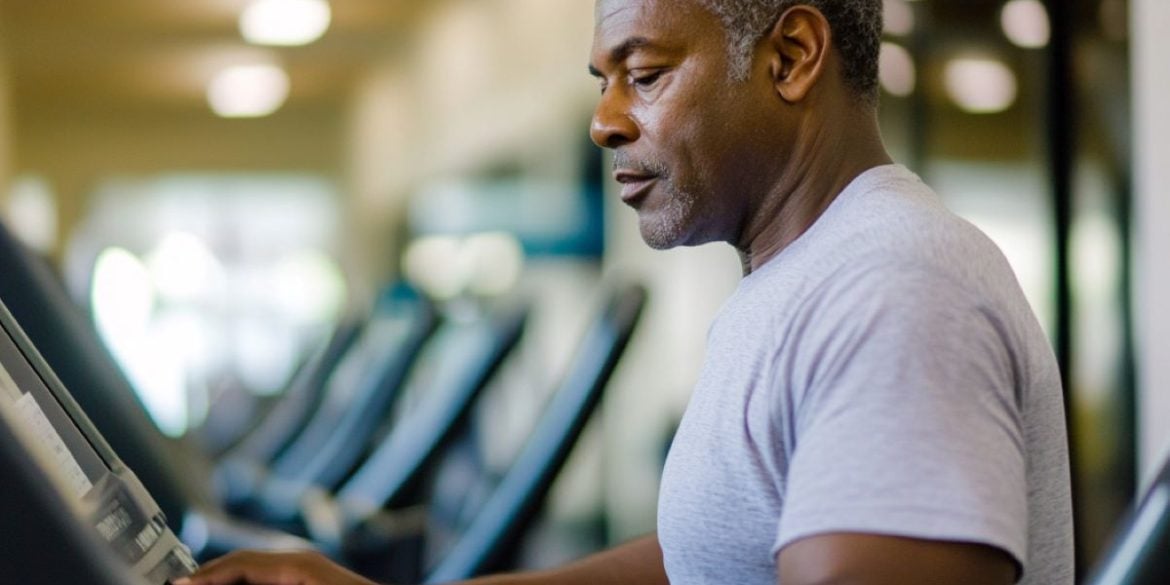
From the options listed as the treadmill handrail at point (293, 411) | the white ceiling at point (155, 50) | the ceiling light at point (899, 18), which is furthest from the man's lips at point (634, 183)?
the white ceiling at point (155, 50)

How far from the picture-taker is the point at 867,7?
1269 millimetres

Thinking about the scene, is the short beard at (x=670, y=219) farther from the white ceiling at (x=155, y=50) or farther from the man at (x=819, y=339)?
the white ceiling at (x=155, y=50)

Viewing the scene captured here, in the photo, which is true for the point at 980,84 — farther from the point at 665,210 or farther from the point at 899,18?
the point at 665,210

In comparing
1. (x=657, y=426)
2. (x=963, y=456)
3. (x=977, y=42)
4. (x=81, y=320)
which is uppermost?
(x=81, y=320)

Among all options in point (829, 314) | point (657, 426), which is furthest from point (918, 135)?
point (829, 314)

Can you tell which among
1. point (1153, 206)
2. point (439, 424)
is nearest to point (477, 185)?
point (439, 424)

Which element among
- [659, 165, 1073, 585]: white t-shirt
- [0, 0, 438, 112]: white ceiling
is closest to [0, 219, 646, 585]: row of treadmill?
[659, 165, 1073, 585]: white t-shirt

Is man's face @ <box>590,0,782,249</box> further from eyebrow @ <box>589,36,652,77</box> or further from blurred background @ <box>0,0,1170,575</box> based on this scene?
blurred background @ <box>0,0,1170,575</box>

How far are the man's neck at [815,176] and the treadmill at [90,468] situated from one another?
545mm

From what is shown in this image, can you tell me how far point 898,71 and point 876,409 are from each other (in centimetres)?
391

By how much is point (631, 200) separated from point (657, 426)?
4984mm

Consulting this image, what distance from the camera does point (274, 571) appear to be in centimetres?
127

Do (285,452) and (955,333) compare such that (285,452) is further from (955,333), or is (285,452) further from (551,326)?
(955,333)

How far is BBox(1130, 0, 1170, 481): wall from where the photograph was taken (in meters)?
3.12
